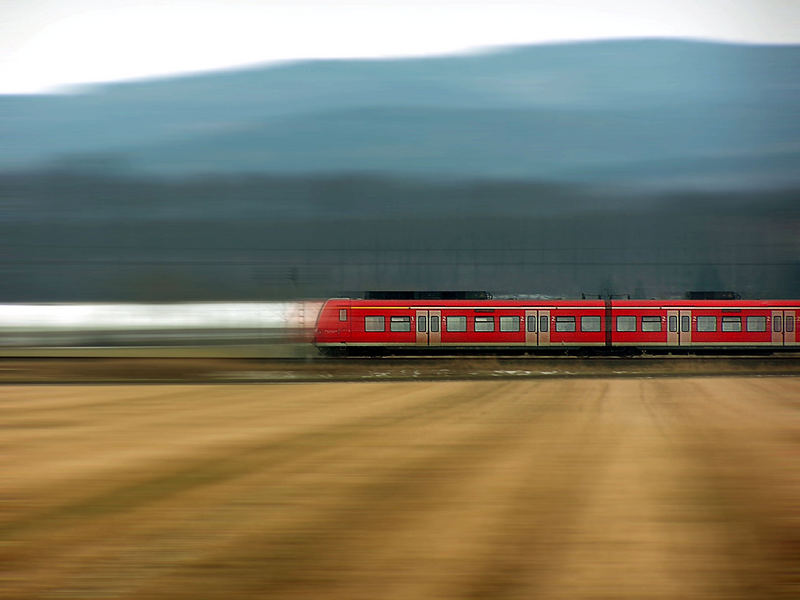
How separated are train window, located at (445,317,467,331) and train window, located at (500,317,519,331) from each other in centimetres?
96

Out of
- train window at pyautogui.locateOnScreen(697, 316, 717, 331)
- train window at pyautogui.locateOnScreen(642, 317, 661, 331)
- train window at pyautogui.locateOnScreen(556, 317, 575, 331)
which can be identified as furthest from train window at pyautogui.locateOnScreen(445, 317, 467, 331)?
train window at pyautogui.locateOnScreen(697, 316, 717, 331)

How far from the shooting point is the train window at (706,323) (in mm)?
17922

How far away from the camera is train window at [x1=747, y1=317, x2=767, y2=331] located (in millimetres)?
17959

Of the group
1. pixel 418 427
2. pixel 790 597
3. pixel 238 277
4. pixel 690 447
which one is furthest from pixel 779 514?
pixel 238 277

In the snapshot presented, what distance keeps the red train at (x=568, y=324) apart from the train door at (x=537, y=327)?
1.0 inches

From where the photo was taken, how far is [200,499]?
2.33 metres

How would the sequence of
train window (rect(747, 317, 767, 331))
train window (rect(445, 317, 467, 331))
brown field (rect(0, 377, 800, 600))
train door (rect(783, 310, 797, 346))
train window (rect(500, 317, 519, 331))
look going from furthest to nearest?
1. train door (rect(783, 310, 797, 346))
2. train window (rect(747, 317, 767, 331))
3. train window (rect(500, 317, 519, 331))
4. train window (rect(445, 317, 467, 331))
5. brown field (rect(0, 377, 800, 600))

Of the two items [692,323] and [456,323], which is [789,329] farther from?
[456,323]

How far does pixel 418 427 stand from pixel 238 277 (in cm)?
1833

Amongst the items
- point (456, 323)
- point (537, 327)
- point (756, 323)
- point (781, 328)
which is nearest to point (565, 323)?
point (537, 327)

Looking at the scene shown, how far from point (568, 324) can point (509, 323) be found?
61.0 inches

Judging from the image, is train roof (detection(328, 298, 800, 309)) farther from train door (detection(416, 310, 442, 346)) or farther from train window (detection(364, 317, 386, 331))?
train window (detection(364, 317, 386, 331))

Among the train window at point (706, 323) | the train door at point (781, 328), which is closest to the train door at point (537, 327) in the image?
the train window at point (706, 323)

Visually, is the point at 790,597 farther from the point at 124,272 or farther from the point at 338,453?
the point at 124,272
